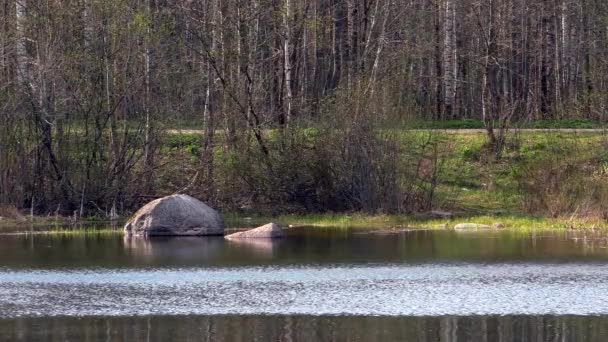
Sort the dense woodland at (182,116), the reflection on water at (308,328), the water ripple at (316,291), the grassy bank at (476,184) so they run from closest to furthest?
the reflection on water at (308,328), the water ripple at (316,291), the grassy bank at (476,184), the dense woodland at (182,116)

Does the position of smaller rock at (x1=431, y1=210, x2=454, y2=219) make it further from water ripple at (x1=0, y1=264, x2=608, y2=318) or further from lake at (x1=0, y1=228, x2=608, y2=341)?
water ripple at (x1=0, y1=264, x2=608, y2=318)

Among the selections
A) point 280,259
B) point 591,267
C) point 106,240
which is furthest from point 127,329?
point 106,240

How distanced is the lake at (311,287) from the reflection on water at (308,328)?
0.02 m

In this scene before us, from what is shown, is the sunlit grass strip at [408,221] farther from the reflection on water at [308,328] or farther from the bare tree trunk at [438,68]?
the bare tree trunk at [438,68]

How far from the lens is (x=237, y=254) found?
23.4m

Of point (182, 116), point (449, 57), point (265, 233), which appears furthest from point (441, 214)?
point (449, 57)

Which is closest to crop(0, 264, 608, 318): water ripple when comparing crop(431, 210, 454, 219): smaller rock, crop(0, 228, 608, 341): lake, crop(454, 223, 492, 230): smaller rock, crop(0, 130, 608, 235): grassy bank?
crop(0, 228, 608, 341): lake

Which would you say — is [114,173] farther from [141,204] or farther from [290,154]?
[290,154]

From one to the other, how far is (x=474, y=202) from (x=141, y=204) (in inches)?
363

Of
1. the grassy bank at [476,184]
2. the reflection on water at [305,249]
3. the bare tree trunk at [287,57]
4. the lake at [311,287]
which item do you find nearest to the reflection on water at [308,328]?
the lake at [311,287]

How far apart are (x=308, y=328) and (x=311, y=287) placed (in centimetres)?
382

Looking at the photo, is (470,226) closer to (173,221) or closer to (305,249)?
(305,249)

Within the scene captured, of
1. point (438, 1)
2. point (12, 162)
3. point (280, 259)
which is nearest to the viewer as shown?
point (280, 259)

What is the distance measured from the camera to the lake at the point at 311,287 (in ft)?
49.1
